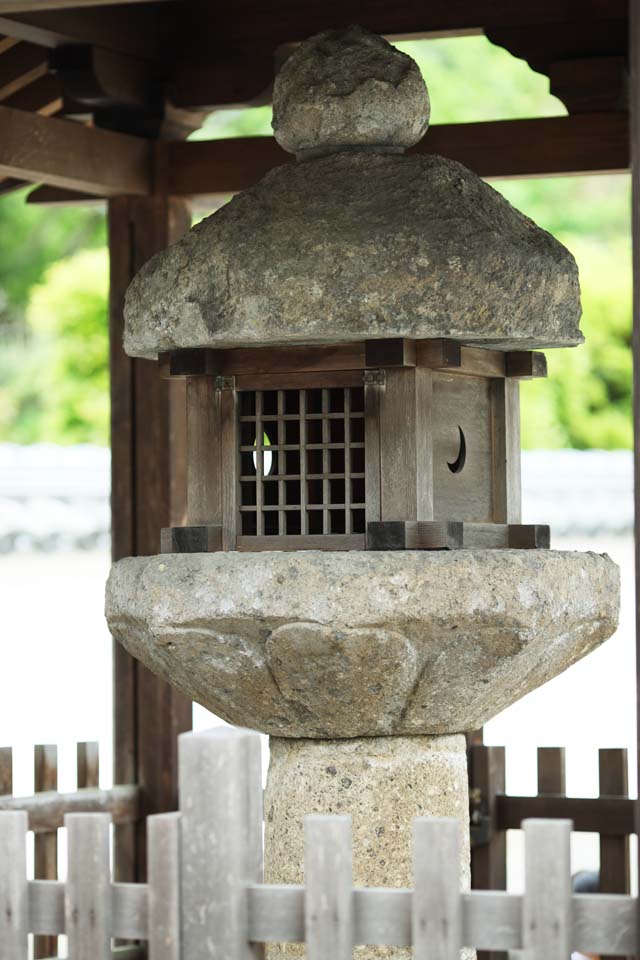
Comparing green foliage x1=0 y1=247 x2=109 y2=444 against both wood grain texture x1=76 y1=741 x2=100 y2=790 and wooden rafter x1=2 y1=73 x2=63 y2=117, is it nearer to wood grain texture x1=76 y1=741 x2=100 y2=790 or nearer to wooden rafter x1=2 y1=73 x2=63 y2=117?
wooden rafter x1=2 y1=73 x2=63 y2=117

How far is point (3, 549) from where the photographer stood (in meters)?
9.58

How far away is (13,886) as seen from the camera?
2.61 m

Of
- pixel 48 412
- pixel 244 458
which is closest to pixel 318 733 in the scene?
pixel 244 458

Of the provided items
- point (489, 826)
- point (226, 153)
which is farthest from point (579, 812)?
point (226, 153)

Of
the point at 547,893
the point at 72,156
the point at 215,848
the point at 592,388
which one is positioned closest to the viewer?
the point at 547,893

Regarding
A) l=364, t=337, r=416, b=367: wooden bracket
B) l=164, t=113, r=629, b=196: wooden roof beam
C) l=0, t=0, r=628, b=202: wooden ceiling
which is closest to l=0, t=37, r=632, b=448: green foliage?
l=0, t=0, r=628, b=202: wooden ceiling

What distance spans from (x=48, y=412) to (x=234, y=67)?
32.4 ft

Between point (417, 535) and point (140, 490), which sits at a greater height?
point (140, 490)

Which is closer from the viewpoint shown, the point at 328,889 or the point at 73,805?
the point at 328,889

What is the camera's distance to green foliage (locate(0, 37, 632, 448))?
1434cm

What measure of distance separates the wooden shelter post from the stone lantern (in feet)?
4.21

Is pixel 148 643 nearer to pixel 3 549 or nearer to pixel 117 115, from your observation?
pixel 117 115

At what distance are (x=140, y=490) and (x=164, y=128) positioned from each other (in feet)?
3.95

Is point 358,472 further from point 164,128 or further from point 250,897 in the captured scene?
point 164,128
